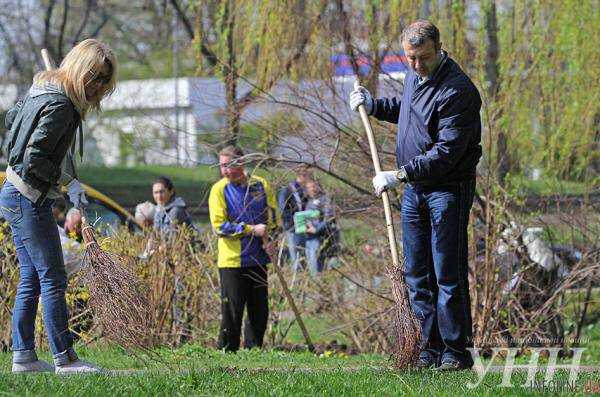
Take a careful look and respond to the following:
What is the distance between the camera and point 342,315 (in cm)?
1109

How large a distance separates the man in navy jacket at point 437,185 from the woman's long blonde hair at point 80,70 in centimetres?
179

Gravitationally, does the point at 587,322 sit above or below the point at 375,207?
below

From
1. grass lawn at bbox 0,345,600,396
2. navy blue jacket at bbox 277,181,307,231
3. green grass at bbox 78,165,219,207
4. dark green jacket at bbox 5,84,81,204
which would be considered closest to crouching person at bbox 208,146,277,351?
Answer: navy blue jacket at bbox 277,181,307,231

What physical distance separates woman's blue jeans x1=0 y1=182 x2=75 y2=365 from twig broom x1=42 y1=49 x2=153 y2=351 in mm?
186

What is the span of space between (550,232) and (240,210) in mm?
2855

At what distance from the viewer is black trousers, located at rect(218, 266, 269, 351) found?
1003cm

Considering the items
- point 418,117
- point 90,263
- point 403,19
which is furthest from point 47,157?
point 403,19

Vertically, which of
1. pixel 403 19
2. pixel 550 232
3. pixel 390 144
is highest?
pixel 403 19

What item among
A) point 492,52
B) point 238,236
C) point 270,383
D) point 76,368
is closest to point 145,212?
point 238,236

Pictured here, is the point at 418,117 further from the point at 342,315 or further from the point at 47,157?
the point at 342,315

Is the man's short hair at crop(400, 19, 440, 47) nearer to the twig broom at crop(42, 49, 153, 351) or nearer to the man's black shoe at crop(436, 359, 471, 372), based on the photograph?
the man's black shoe at crop(436, 359, 471, 372)

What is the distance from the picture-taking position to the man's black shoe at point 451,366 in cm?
697

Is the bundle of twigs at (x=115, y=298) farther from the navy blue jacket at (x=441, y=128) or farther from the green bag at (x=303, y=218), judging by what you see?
the green bag at (x=303, y=218)

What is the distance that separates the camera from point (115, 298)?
6.85m
